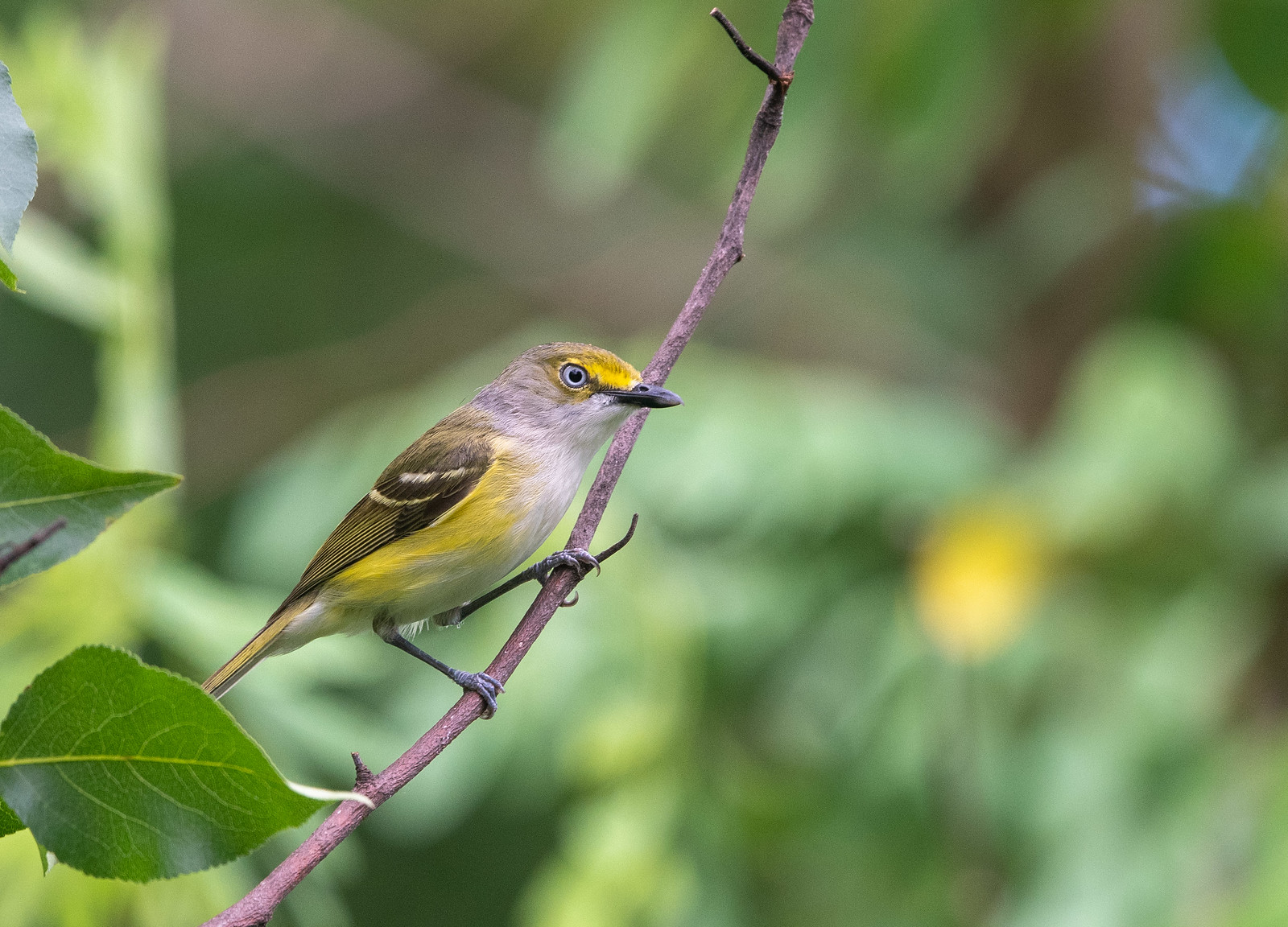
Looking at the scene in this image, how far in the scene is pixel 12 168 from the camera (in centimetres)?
116

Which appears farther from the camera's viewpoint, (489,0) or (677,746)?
(489,0)

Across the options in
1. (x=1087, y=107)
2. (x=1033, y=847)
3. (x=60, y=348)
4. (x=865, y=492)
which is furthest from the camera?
(x=60, y=348)

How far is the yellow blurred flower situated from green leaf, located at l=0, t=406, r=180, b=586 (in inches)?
147

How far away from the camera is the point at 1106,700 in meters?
4.51

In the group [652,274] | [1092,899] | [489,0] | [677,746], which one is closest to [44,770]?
[677,746]

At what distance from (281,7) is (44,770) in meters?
9.57

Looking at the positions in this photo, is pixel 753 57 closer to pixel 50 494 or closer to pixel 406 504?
pixel 50 494

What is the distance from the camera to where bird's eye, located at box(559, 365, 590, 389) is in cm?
349

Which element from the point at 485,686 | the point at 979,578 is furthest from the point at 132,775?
the point at 979,578

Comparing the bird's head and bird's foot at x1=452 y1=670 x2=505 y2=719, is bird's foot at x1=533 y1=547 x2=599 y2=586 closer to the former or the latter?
bird's foot at x1=452 y1=670 x2=505 y2=719

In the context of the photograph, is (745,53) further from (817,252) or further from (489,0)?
(489,0)

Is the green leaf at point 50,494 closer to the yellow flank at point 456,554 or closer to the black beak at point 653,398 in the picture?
the black beak at point 653,398

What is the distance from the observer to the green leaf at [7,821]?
49.3 inches

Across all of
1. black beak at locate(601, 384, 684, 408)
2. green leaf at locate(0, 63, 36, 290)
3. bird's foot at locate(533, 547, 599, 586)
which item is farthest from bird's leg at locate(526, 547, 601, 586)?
green leaf at locate(0, 63, 36, 290)
